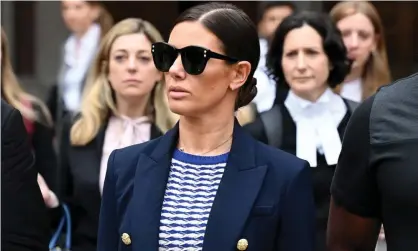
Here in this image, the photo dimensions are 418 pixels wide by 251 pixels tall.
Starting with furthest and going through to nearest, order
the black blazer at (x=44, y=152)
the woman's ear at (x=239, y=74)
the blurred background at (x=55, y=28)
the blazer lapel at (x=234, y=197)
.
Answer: the blurred background at (x=55, y=28), the black blazer at (x=44, y=152), the woman's ear at (x=239, y=74), the blazer lapel at (x=234, y=197)

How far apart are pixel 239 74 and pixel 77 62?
4692 millimetres

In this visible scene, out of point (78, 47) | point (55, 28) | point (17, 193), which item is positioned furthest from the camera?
point (55, 28)

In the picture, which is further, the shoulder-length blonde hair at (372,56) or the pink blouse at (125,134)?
the shoulder-length blonde hair at (372,56)

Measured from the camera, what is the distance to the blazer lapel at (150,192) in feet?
9.50

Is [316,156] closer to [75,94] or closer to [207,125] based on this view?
[207,125]

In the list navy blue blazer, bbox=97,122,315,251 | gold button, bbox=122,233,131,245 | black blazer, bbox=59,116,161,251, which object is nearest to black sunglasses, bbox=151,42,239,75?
navy blue blazer, bbox=97,122,315,251

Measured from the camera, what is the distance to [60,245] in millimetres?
4777

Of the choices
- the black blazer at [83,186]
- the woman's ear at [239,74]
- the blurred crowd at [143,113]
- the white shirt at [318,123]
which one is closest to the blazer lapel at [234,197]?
the woman's ear at [239,74]

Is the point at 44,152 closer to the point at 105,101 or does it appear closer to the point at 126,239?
the point at 105,101

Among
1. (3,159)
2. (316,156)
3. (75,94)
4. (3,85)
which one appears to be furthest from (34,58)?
(3,159)

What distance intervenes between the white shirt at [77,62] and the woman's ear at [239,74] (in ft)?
13.6

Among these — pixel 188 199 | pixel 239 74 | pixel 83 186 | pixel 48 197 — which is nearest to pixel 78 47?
pixel 83 186

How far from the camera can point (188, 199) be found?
2.93 metres

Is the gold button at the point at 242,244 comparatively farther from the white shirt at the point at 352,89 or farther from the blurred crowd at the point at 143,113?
the white shirt at the point at 352,89
